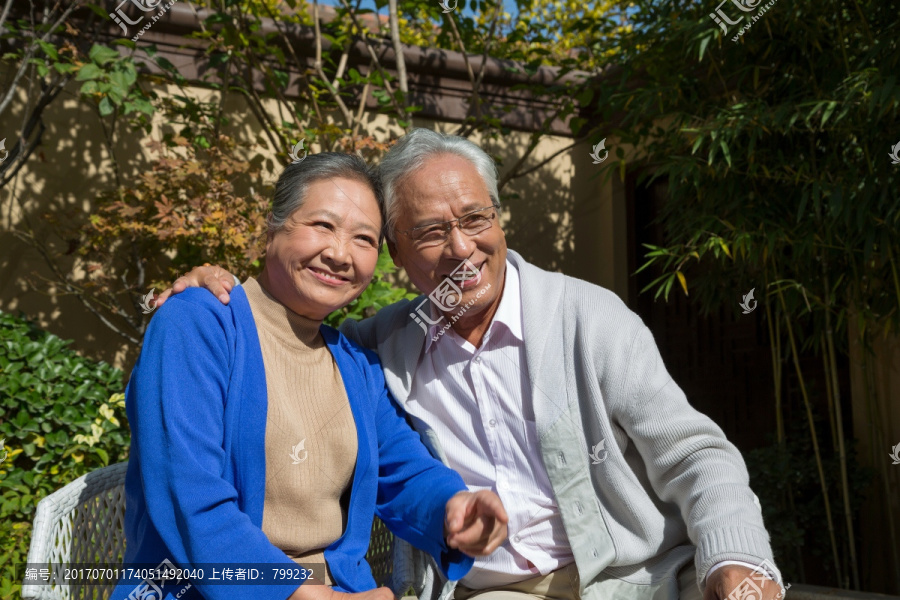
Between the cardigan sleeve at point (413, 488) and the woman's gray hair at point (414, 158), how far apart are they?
45cm

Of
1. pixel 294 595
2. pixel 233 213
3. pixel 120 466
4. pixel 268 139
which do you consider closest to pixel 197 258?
pixel 233 213

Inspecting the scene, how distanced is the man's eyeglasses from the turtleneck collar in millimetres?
363

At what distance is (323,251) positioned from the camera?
1.96 metres

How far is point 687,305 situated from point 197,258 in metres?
3.09

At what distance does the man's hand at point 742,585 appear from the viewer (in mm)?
1739

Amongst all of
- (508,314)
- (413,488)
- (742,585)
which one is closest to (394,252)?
(508,314)

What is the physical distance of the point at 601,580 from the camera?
6.72 ft

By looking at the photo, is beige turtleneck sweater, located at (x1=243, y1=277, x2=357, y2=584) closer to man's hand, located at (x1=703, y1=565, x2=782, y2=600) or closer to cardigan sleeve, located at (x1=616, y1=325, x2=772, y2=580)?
cardigan sleeve, located at (x1=616, y1=325, x2=772, y2=580)

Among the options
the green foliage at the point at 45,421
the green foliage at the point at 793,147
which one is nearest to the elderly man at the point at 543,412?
the green foliage at the point at 793,147

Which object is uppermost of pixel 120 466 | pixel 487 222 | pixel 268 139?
pixel 268 139

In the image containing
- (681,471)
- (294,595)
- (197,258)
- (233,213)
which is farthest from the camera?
(197,258)

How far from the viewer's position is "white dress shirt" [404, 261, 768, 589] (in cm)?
211

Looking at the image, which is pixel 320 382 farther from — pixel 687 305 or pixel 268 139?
pixel 687 305

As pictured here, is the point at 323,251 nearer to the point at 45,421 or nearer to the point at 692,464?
the point at 692,464
